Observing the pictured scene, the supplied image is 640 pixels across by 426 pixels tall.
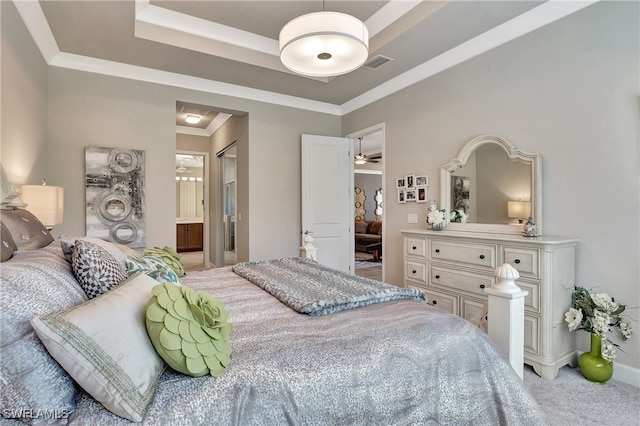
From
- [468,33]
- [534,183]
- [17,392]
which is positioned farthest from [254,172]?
[17,392]

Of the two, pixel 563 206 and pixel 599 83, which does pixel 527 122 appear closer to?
pixel 599 83

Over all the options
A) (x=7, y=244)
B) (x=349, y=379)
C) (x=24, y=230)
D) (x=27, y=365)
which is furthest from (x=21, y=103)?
(x=349, y=379)

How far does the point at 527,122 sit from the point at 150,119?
392 centimetres

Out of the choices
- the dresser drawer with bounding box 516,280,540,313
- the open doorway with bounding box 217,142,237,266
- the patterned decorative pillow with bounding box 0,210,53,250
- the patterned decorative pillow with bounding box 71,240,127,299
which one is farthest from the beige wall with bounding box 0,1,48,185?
the dresser drawer with bounding box 516,280,540,313

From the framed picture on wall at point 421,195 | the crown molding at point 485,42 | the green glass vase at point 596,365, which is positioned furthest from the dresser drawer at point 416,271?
the crown molding at point 485,42

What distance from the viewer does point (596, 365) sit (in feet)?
7.33

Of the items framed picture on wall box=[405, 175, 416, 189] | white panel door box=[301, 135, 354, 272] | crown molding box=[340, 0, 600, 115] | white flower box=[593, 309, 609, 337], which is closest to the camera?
white flower box=[593, 309, 609, 337]

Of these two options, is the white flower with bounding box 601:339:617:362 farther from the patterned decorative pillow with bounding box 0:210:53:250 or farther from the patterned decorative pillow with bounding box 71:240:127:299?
the patterned decorative pillow with bounding box 0:210:53:250

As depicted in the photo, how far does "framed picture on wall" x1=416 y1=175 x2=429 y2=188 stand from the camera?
3.73 meters

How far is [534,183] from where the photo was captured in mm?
2705

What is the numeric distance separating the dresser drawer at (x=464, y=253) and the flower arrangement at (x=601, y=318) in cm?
60

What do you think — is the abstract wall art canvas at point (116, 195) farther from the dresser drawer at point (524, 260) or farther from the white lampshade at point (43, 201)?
the dresser drawer at point (524, 260)

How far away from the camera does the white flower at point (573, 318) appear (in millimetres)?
2270

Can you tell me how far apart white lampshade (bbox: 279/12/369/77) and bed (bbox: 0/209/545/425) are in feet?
5.51
